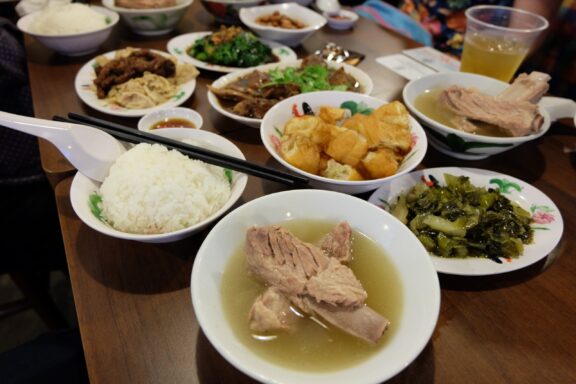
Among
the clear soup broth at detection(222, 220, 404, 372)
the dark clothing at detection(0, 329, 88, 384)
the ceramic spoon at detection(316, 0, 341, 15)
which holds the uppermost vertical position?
the ceramic spoon at detection(316, 0, 341, 15)

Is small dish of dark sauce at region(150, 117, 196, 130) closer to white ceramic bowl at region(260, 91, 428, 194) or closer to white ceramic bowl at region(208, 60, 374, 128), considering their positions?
white ceramic bowl at region(208, 60, 374, 128)

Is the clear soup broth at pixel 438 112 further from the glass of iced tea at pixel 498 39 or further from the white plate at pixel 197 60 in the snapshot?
the white plate at pixel 197 60

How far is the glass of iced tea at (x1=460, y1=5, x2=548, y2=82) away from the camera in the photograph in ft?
6.57

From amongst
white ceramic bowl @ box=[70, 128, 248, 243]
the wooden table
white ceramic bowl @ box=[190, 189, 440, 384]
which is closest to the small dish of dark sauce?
white ceramic bowl @ box=[70, 128, 248, 243]

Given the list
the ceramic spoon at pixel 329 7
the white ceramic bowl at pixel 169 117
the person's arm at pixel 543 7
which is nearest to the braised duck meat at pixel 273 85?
the white ceramic bowl at pixel 169 117

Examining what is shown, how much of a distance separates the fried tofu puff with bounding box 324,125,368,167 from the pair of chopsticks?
0.17 meters

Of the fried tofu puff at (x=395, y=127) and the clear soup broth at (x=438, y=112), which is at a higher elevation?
the fried tofu puff at (x=395, y=127)

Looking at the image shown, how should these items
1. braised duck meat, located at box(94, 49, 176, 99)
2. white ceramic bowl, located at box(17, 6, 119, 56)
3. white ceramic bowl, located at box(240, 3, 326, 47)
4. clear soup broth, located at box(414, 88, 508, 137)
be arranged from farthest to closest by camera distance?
1. white ceramic bowl, located at box(240, 3, 326, 47)
2. white ceramic bowl, located at box(17, 6, 119, 56)
3. braised duck meat, located at box(94, 49, 176, 99)
4. clear soup broth, located at box(414, 88, 508, 137)

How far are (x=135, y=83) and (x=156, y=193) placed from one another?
Result: 1.03 metres

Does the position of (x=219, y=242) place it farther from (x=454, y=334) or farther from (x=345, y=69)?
(x=345, y=69)

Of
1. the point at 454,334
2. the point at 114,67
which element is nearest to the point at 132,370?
Answer: the point at 454,334

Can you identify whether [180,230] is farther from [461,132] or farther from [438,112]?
[438,112]

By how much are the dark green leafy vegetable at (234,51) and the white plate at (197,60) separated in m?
0.05

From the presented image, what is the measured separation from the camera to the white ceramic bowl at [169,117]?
173cm
